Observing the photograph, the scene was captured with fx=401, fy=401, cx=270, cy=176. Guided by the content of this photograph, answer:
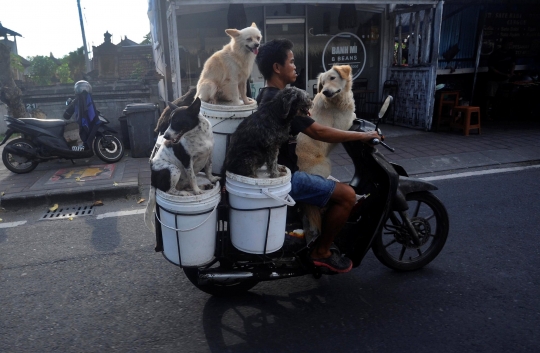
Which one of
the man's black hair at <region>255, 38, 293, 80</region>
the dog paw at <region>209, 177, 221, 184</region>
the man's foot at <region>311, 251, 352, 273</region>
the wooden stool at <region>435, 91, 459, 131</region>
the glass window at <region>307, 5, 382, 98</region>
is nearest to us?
the dog paw at <region>209, 177, 221, 184</region>

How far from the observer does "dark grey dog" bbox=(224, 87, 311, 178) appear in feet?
8.23

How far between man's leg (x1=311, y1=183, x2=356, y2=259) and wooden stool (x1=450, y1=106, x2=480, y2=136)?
7.09m

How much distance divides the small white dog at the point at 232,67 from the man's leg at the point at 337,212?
1.56 meters

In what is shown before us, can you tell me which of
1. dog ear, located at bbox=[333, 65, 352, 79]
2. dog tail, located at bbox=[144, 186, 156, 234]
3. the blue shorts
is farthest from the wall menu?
dog tail, located at bbox=[144, 186, 156, 234]

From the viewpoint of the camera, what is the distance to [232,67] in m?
3.96

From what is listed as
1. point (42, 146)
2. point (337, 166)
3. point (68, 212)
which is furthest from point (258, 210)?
point (42, 146)

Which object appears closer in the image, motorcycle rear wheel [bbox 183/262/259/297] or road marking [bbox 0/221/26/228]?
motorcycle rear wheel [bbox 183/262/259/297]

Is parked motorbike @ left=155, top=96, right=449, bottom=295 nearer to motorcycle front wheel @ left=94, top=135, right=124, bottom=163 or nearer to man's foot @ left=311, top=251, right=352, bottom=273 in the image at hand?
man's foot @ left=311, top=251, right=352, bottom=273

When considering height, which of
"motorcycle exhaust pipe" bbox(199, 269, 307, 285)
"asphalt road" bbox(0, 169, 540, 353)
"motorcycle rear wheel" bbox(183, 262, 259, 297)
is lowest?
"asphalt road" bbox(0, 169, 540, 353)

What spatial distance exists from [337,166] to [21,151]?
17.3 feet

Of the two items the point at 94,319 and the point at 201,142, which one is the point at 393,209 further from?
the point at 94,319

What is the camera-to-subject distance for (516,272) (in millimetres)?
3373

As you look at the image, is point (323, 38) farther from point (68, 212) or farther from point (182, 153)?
point (182, 153)

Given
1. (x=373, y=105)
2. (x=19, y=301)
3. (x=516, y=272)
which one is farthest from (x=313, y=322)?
(x=373, y=105)
